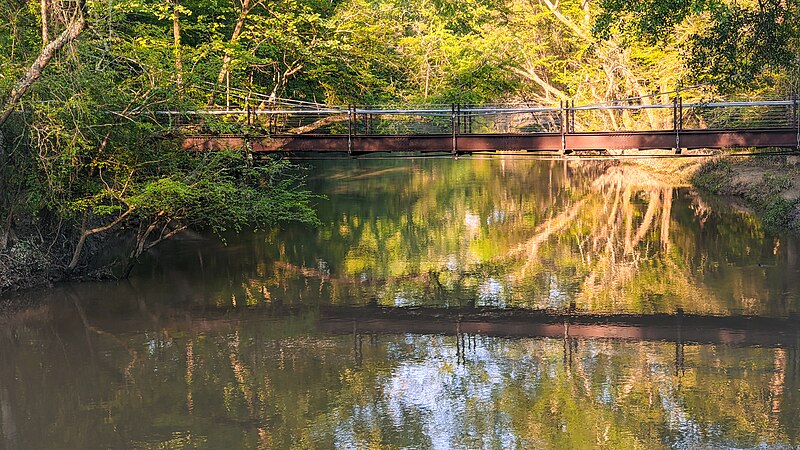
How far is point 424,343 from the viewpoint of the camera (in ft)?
63.0

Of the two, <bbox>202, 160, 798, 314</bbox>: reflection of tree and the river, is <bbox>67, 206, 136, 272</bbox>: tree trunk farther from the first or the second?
<bbox>202, 160, 798, 314</bbox>: reflection of tree

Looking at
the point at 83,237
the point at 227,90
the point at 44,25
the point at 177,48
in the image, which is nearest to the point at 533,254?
the point at 227,90

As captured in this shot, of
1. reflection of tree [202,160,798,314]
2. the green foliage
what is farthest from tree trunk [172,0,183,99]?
the green foliage

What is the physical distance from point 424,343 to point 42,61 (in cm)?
1071

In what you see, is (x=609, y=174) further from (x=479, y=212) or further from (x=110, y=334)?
(x=110, y=334)

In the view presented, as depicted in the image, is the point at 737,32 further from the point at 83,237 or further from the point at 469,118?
the point at 83,237

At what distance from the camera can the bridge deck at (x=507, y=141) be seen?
83.6ft

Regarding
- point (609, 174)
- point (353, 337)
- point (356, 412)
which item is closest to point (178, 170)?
point (353, 337)

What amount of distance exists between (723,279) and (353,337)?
10432 millimetres

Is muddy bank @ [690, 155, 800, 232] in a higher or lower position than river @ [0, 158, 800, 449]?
higher

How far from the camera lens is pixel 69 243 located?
2470cm

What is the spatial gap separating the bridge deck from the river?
337cm

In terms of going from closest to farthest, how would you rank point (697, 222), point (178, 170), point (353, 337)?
point (353, 337)
point (178, 170)
point (697, 222)

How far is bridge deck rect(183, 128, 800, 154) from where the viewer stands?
25.5 metres
